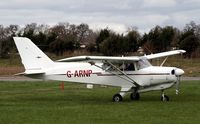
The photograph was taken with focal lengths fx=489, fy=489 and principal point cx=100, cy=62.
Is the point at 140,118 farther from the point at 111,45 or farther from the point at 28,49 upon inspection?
the point at 111,45

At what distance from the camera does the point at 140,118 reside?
49.7ft

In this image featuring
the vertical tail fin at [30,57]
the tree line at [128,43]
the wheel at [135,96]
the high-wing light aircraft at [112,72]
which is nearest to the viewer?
the high-wing light aircraft at [112,72]

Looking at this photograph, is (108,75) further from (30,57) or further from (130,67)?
(30,57)

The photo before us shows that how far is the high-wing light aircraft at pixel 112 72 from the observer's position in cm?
2219

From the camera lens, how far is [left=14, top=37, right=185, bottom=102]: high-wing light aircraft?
22.2m

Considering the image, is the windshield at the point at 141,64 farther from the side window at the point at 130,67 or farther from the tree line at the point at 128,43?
the tree line at the point at 128,43

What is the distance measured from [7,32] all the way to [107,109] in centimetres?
8890

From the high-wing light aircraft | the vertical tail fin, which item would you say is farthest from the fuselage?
the vertical tail fin

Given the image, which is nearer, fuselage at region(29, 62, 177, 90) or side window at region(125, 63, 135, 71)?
fuselage at region(29, 62, 177, 90)

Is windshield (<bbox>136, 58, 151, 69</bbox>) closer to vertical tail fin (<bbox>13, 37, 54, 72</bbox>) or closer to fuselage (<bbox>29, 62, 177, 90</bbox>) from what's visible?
fuselage (<bbox>29, 62, 177, 90</bbox>)

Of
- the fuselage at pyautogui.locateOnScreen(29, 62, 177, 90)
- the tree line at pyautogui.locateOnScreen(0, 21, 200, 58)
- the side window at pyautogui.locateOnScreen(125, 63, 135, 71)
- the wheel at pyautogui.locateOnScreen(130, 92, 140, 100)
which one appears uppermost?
the tree line at pyautogui.locateOnScreen(0, 21, 200, 58)

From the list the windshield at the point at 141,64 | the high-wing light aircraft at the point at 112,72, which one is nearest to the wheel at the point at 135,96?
the high-wing light aircraft at the point at 112,72

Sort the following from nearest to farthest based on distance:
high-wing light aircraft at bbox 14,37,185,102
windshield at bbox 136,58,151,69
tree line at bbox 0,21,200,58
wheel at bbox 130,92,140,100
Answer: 1. high-wing light aircraft at bbox 14,37,185,102
2. windshield at bbox 136,58,151,69
3. wheel at bbox 130,92,140,100
4. tree line at bbox 0,21,200,58

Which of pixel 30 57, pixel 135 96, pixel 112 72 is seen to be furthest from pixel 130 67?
pixel 30 57
